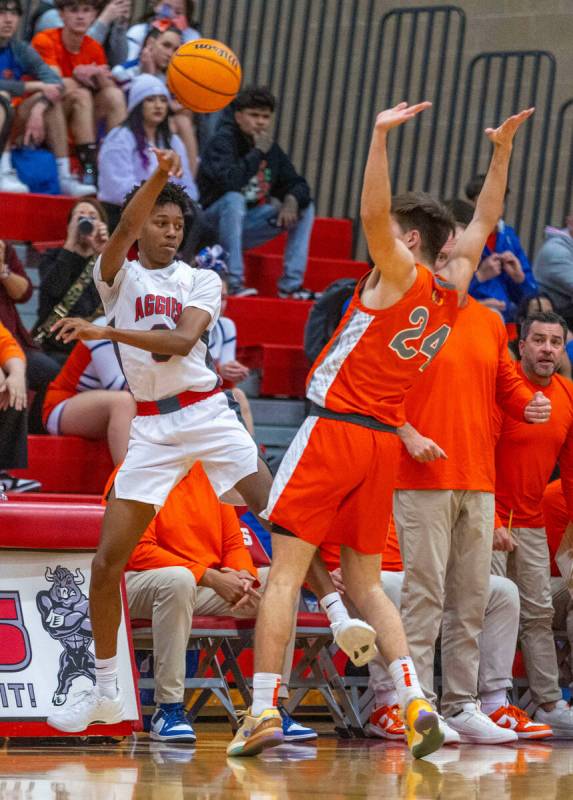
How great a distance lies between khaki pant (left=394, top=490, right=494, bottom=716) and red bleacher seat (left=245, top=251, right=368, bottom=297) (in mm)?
4972

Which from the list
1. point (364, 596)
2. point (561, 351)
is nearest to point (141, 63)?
point (561, 351)

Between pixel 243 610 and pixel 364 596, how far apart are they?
1.10 m

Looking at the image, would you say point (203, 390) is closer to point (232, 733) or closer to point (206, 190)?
point (232, 733)

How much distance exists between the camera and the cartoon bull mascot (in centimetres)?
582

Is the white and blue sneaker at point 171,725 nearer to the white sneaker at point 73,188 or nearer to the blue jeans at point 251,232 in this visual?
the blue jeans at point 251,232

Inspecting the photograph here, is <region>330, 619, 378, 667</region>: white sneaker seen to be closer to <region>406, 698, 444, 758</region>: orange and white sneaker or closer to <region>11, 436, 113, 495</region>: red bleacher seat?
<region>406, 698, 444, 758</region>: orange and white sneaker

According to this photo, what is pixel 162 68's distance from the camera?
11.0m

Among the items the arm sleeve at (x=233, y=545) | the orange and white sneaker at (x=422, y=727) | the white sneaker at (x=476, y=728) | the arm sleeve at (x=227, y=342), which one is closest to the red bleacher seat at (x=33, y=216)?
the arm sleeve at (x=227, y=342)

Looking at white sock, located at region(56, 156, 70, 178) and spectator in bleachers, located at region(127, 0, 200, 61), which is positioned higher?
spectator in bleachers, located at region(127, 0, 200, 61)

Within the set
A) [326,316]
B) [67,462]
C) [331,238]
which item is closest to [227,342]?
[326,316]

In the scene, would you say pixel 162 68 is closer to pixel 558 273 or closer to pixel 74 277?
pixel 74 277

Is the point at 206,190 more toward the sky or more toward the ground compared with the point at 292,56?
more toward the ground

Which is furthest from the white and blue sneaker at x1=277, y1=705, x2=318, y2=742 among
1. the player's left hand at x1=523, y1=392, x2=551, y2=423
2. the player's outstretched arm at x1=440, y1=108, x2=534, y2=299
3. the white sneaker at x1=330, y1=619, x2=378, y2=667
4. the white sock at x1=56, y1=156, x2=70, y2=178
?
the white sock at x1=56, y1=156, x2=70, y2=178

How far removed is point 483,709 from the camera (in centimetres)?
683
